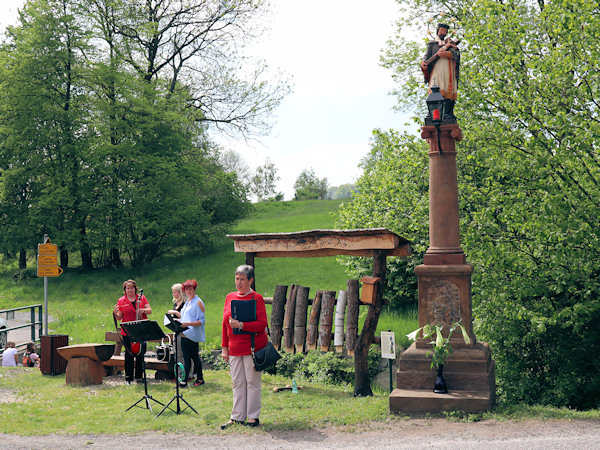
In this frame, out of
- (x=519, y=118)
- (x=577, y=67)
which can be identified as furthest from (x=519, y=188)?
(x=577, y=67)

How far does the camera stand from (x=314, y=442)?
716 centimetres

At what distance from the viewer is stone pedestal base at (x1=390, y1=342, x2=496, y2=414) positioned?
815cm

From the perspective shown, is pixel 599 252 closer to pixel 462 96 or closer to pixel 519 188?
pixel 519 188

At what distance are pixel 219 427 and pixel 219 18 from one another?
30.9 meters

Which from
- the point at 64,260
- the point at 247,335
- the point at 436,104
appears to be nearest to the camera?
the point at 247,335

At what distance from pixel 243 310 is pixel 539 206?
22.5ft

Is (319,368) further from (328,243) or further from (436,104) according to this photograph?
(436,104)

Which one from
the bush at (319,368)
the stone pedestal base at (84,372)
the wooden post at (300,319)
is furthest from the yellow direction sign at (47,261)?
the wooden post at (300,319)

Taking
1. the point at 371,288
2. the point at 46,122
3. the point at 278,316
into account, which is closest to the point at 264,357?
the point at 371,288

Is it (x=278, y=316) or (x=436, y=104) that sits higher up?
(x=436, y=104)

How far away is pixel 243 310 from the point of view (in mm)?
7820

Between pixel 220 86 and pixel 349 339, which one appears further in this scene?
pixel 220 86

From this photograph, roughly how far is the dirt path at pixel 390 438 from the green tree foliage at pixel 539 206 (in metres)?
3.78

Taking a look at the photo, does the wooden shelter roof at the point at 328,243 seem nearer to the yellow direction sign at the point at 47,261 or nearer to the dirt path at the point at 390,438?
the dirt path at the point at 390,438
